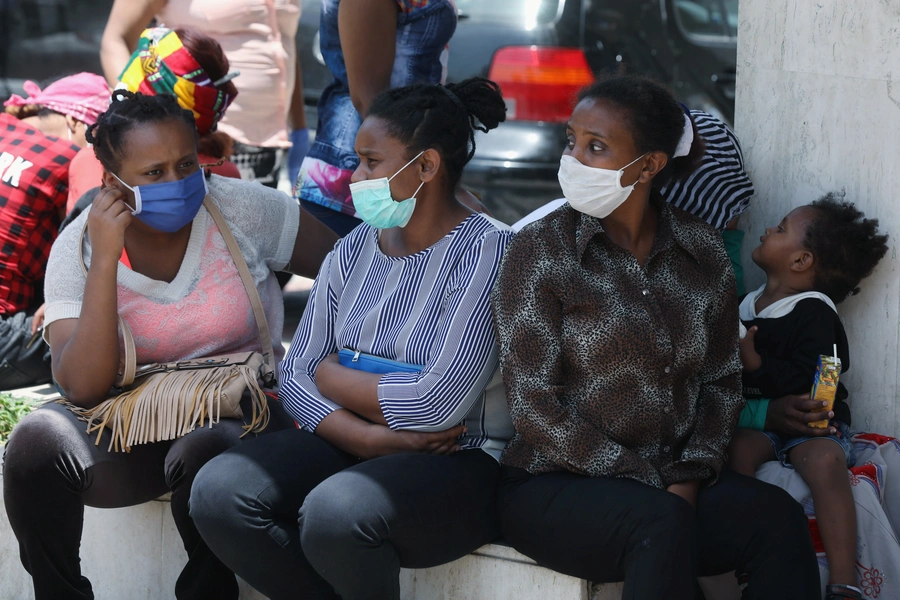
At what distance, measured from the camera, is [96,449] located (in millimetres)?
3012

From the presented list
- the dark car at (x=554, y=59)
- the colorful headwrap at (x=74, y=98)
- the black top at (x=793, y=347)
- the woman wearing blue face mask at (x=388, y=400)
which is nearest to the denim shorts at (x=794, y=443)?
the black top at (x=793, y=347)

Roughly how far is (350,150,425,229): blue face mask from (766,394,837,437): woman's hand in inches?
46.8

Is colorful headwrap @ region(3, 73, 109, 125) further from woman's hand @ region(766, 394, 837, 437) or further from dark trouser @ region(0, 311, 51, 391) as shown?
woman's hand @ region(766, 394, 837, 437)

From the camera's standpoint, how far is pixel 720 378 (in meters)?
2.81

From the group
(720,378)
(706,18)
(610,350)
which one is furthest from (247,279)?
(706,18)

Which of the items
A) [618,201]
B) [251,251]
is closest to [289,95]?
[251,251]

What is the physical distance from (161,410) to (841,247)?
2027mm

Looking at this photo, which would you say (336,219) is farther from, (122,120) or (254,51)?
(254,51)

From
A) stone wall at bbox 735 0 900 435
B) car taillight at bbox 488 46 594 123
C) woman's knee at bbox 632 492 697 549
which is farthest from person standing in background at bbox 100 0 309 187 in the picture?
woman's knee at bbox 632 492 697 549

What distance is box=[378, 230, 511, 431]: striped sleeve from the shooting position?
9.07ft

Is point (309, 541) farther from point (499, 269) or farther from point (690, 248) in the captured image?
point (690, 248)

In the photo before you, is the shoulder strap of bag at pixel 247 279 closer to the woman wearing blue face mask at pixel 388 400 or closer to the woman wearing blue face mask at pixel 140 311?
the woman wearing blue face mask at pixel 140 311

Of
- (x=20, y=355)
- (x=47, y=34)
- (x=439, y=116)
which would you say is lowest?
(x=20, y=355)

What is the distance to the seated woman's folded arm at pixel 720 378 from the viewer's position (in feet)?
8.97
